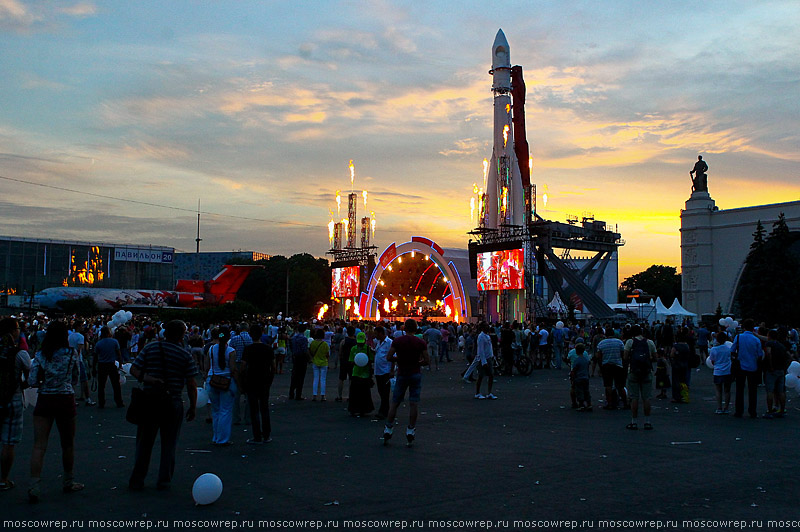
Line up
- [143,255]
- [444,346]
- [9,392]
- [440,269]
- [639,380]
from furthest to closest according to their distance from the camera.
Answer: [143,255] → [440,269] → [444,346] → [639,380] → [9,392]

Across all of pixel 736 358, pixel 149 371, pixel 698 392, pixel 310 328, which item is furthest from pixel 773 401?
pixel 310 328

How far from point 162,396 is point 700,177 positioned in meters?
64.2

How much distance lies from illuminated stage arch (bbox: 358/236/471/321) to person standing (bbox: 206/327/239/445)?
37.6 metres

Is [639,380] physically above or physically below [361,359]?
below

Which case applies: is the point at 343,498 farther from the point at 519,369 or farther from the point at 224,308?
the point at 224,308

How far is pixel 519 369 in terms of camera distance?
21.4 meters

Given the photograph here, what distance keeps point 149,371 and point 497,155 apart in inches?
1927

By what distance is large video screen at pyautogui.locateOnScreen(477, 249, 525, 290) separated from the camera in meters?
43.2

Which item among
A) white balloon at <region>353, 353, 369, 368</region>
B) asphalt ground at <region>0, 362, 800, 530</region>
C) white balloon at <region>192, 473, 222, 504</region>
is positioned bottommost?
asphalt ground at <region>0, 362, 800, 530</region>

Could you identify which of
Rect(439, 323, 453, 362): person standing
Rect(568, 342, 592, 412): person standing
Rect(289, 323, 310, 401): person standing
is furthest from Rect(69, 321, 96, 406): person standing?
Rect(439, 323, 453, 362): person standing

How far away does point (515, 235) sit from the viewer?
4519cm

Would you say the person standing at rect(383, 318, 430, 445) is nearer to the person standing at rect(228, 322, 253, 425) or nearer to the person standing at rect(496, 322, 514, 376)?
the person standing at rect(228, 322, 253, 425)

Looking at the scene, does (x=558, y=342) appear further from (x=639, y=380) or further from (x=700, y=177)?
(x=700, y=177)

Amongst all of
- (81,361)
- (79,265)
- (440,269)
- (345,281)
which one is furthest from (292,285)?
(81,361)
